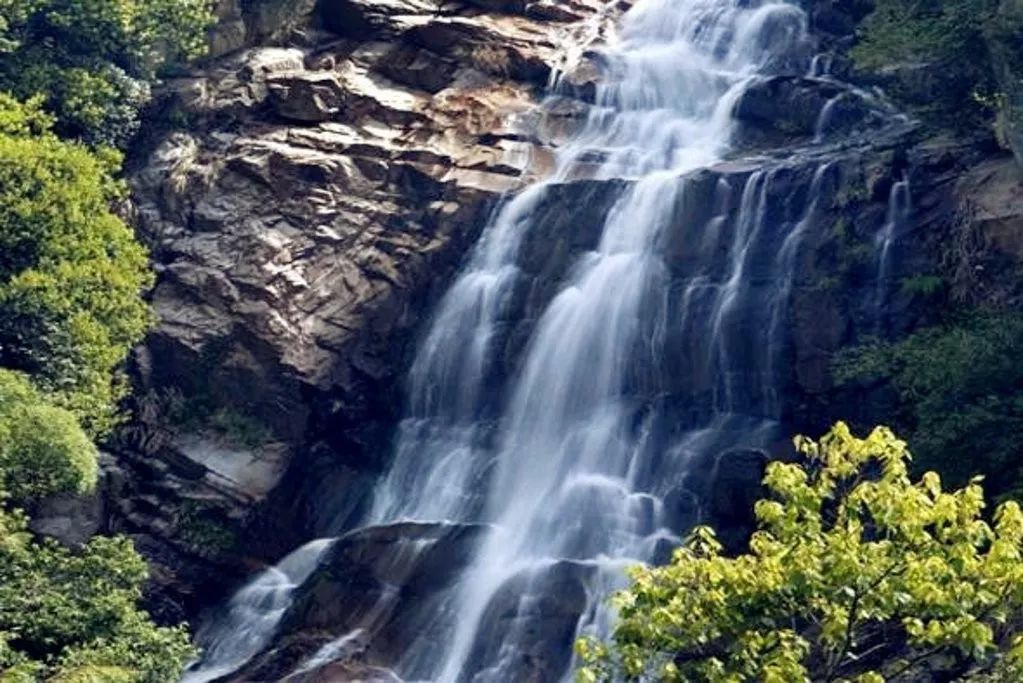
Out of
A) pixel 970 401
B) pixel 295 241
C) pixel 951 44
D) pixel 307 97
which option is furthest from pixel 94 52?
pixel 970 401

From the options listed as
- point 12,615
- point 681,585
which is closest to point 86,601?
point 12,615

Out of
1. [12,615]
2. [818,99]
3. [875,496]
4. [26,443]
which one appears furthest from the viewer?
[818,99]

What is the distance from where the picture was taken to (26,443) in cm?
2427

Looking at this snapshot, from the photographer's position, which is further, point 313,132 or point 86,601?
point 313,132

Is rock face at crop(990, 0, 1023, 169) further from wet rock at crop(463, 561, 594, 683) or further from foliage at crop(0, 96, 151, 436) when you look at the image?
foliage at crop(0, 96, 151, 436)

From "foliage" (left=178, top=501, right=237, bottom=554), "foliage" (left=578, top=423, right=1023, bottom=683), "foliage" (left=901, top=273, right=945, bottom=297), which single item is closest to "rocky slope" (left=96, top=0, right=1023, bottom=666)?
"foliage" (left=178, top=501, right=237, bottom=554)

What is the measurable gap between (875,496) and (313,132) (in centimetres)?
2457

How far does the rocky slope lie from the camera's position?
25.8 meters

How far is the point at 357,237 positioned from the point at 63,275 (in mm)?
6943

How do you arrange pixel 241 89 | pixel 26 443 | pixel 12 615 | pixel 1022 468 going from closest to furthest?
1. pixel 1022 468
2. pixel 12 615
3. pixel 26 443
4. pixel 241 89

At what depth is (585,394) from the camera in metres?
→ 27.5

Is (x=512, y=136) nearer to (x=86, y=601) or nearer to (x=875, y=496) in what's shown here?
(x=86, y=601)

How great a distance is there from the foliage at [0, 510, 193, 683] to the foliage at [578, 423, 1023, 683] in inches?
449

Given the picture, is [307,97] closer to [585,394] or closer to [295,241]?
[295,241]
